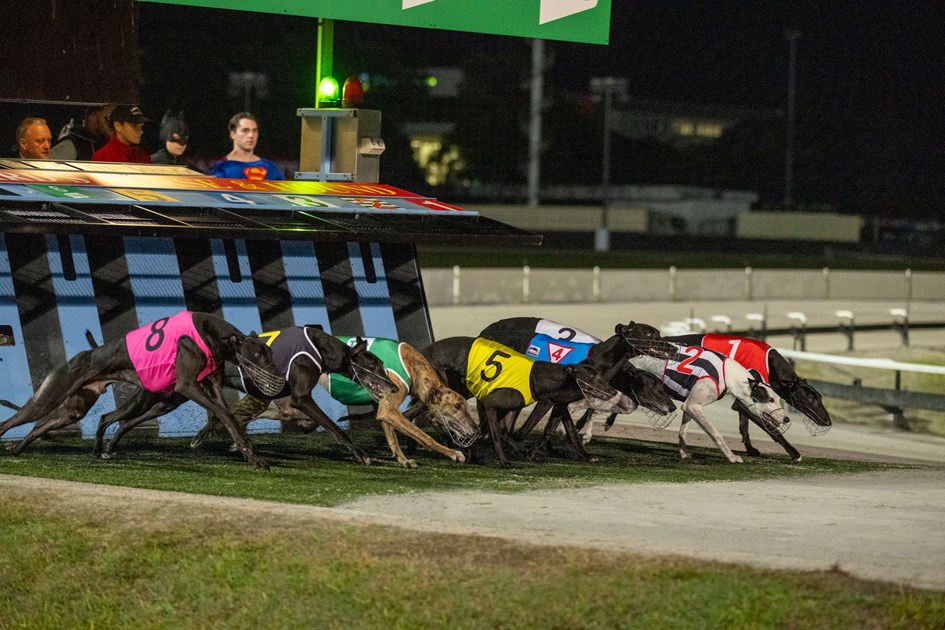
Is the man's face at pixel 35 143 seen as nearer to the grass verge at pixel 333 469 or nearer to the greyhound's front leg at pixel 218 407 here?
the grass verge at pixel 333 469

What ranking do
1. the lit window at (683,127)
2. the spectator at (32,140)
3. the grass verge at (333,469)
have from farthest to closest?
the lit window at (683,127)
the spectator at (32,140)
the grass verge at (333,469)

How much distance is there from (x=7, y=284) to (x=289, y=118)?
49.2m

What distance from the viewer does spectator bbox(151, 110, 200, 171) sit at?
12328 millimetres

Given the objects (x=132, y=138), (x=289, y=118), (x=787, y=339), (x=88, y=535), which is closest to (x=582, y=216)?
(x=289, y=118)

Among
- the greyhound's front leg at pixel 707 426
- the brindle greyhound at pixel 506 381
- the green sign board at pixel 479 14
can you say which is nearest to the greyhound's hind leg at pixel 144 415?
the brindle greyhound at pixel 506 381

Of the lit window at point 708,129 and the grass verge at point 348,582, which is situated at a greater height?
the lit window at point 708,129

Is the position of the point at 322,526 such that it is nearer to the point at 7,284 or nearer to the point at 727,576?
the point at 727,576

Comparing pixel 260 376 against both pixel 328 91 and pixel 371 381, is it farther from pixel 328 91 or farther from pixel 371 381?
pixel 328 91

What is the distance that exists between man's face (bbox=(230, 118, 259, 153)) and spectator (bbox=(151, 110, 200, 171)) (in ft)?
1.55

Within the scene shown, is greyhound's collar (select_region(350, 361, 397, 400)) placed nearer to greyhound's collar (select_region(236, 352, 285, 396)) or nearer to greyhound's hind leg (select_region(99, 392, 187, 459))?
greyhound's collar (select_region(236, 352, 285, 396))

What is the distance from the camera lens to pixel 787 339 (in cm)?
2423

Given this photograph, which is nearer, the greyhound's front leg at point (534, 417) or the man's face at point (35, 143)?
the greyhound's front leg at point (534, 417)

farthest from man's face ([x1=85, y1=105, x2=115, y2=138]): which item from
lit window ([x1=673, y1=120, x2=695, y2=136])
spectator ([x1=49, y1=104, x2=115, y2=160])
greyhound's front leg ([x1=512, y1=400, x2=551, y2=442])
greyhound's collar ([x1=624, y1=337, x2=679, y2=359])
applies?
lit window ([x1=673, y1=120, x2=695, y2=136])

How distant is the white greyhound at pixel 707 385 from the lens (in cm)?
1129
